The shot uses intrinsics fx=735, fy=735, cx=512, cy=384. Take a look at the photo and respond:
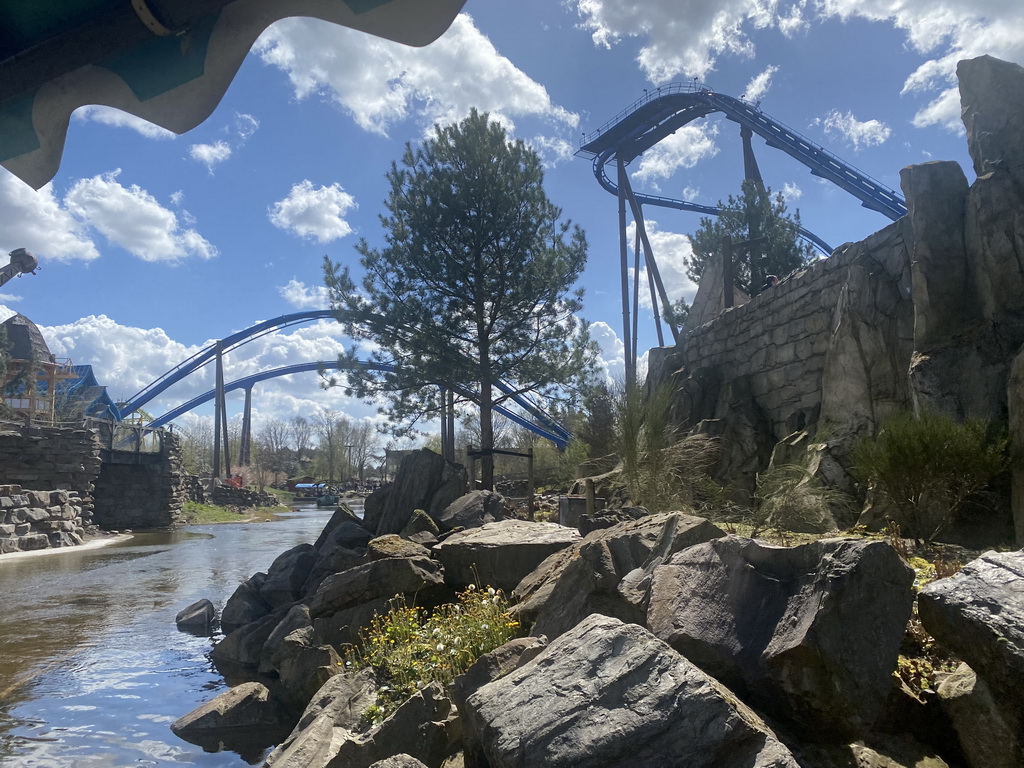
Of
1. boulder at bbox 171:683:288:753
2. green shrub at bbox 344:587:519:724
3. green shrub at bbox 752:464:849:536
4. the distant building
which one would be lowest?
boulder at bbox 171:683:288:753

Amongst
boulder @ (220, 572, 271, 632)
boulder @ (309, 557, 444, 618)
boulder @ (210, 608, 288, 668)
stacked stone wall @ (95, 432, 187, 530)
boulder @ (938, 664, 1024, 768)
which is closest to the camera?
boulder @ (938, 664, 1024, 768)

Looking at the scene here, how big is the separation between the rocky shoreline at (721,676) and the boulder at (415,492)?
7.10 metres

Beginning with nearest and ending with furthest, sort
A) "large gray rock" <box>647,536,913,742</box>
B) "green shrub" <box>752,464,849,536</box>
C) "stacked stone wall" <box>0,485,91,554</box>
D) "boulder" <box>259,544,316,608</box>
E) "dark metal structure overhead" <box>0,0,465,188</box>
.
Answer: "dark metal structure overhead" <box>0,0,465,188</box> → "large gray rock" <box>647,536,913,742</box> → "green shrub" <box>752,464,849,536</box> → "boulder" <box>259,544,316,608</box> → "stacked stone wall" <box>0,485,91,554</box>

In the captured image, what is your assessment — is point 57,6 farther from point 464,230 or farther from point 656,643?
point 464,230

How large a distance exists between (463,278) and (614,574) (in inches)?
468

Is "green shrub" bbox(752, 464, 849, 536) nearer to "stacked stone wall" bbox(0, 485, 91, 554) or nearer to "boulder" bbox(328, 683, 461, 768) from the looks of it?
"boulder" bbox(328, 683, 461, 768)

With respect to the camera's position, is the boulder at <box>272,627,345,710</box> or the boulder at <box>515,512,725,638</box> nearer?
the boulder at <box>515,512,725,638</box>

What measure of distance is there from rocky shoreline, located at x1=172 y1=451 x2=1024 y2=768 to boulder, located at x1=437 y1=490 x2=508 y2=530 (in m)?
5.40

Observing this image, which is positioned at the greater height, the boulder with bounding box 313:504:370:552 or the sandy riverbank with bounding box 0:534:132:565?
the boulder with bounding box 313:504:370:552

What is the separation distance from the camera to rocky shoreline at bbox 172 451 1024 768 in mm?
2486

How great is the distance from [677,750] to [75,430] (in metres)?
24.3

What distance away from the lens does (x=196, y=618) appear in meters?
9.45

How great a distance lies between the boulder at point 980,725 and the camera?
8.34ft

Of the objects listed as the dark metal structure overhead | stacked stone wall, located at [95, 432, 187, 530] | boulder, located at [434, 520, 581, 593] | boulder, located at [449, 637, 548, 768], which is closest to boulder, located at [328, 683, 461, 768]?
boulder, located at [449, 637, 548, 768]
